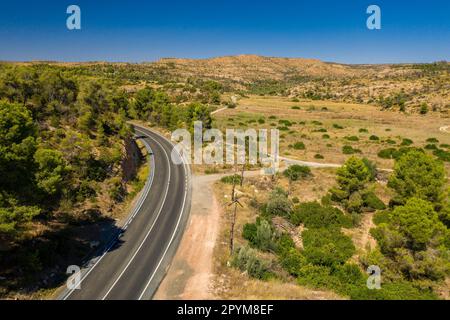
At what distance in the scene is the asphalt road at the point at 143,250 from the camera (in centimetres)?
2261

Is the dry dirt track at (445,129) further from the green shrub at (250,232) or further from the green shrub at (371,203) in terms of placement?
the green shrub at (250,232)

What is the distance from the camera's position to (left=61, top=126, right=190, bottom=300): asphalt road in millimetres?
22609

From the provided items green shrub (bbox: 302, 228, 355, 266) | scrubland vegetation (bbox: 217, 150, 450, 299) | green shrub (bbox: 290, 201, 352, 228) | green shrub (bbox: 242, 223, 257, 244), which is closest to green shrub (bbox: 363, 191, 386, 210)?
scrubland vegetation (bbox: 217, 150, 450, 299)

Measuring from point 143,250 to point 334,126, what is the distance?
7808 centimetres

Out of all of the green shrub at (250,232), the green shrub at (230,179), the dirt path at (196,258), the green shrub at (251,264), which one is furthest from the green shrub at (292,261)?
the green shrub at (230,179)

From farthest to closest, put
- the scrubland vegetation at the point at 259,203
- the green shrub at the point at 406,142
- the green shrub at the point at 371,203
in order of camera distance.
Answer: the green shrub at the point at 406,142 < the green shrub at the point at 371,203 < the scrubland vegetation at the point at 259,203

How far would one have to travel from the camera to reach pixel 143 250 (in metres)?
28.2

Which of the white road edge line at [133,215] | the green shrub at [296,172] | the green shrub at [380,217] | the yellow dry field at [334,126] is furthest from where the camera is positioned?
the yellow dry field at [334,126]

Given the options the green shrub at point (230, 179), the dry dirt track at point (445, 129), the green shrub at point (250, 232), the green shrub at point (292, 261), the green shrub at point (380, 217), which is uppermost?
the dry dirt track at point (445, 129)

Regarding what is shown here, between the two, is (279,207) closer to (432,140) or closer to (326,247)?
(326,247)

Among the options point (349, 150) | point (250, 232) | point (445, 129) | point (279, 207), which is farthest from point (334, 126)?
point (250, 232)

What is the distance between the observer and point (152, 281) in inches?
927

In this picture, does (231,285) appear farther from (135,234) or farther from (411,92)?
(411,92)

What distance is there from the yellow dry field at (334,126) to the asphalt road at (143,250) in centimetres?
3143
